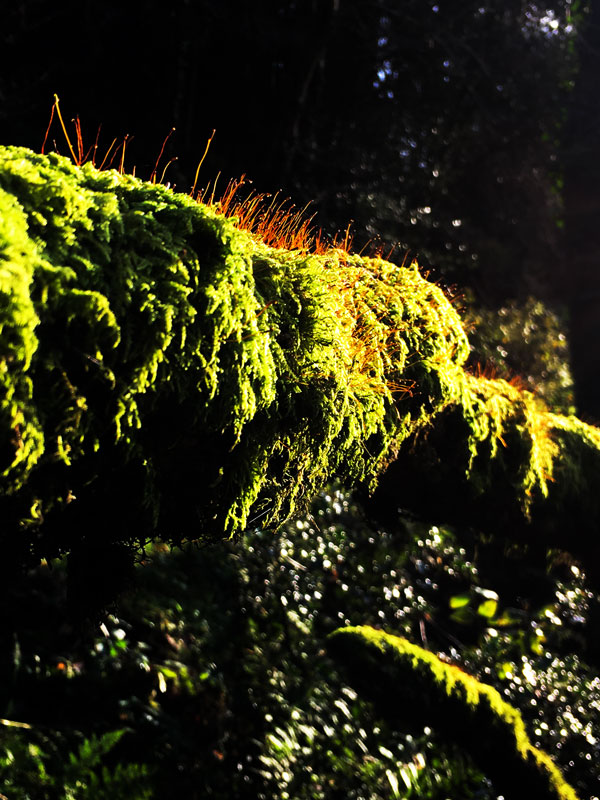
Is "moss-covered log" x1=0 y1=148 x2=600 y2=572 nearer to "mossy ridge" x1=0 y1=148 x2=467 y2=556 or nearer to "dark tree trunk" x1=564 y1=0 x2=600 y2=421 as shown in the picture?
"mossy ridge" x1=0 y1=148 x2=467 y2=556

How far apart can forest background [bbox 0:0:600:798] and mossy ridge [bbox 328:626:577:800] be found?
547mm

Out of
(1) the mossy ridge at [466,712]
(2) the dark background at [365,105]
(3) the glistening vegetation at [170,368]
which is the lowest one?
(1) the mossy ridge at [466,712]

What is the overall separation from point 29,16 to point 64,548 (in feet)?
20.5

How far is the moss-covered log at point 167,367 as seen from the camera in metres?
1.02

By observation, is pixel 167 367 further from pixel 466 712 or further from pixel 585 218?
pixel 585 218

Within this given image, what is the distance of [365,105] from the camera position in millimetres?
7324

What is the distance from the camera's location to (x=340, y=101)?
7227 millimetres

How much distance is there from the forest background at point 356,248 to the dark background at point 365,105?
3cm

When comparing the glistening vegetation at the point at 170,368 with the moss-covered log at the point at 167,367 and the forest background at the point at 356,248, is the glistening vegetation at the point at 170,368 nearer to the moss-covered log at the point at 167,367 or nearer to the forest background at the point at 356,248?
the moss-covered log at the point at 167,367

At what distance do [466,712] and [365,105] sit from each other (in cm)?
661

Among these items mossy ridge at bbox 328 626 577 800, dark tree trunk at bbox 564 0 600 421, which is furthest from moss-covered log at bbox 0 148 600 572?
dark tree trunk at bbox 564 0 600 421

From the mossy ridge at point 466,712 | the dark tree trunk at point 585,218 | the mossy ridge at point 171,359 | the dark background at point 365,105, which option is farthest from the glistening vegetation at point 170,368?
the dark tree trunk at point 585,218

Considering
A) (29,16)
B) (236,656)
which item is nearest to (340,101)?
(29,16)

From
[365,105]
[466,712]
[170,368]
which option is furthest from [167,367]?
[365,105]
